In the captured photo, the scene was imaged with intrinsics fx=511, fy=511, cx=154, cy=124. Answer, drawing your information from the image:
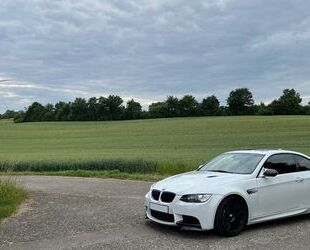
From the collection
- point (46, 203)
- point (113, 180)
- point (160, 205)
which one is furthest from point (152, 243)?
point (113, 180)

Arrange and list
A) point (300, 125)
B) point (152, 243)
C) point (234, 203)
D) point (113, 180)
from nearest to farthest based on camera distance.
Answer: point (152, 243)
point (234, 203)
point (113, 180)
point (300, 125)

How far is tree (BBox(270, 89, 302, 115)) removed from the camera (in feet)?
341

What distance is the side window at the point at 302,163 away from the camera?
993 cm

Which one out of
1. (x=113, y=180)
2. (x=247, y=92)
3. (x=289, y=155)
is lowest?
(x=113, y=180)

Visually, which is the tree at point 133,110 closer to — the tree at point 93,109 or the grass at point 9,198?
the tree at point 93,109

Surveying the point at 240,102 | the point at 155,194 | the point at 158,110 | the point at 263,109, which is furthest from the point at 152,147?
the point at 240,102

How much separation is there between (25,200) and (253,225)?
609 cm

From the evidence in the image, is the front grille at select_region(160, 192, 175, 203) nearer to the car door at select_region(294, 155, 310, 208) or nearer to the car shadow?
the car shadow

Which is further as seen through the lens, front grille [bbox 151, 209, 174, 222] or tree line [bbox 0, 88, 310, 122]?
tree line [bbox 0, 88, 310, 122]

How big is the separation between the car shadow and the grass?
3.20 metres

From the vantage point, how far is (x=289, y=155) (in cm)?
993

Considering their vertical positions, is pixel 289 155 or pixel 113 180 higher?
pixel 289 155

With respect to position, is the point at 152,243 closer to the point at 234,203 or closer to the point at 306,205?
the point at 234,203

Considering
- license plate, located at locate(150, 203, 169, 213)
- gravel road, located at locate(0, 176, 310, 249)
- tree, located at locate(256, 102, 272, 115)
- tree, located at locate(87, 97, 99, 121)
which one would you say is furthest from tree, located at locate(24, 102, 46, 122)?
license plate, located at locate(150, 203, 169, 213)
